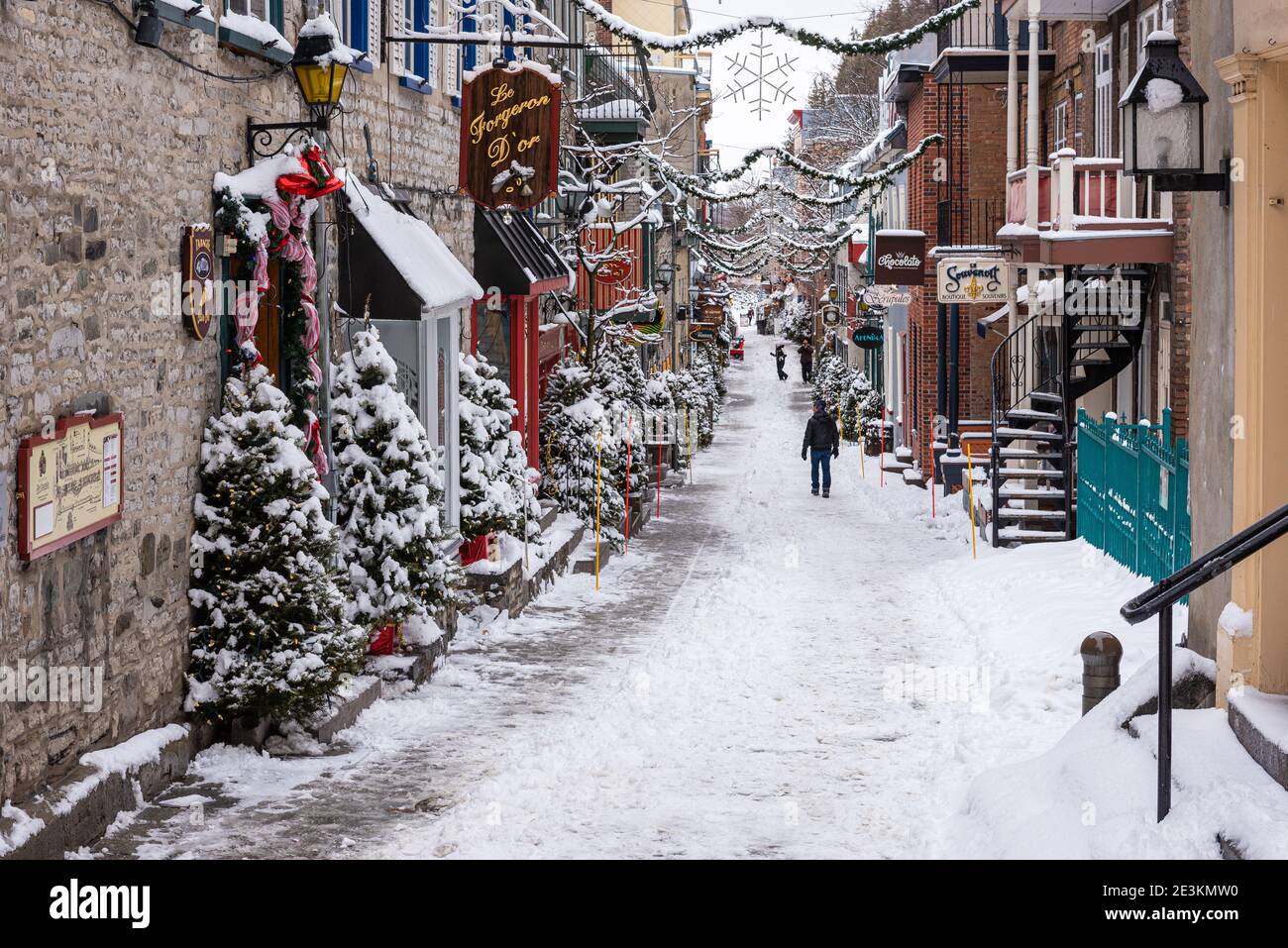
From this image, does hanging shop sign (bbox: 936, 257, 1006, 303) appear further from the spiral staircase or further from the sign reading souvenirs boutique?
the sign reading souvenirs boutique

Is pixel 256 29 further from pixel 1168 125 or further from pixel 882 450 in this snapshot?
pixel 882 450

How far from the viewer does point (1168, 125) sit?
8484 mm

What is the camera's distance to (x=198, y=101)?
9469 mm

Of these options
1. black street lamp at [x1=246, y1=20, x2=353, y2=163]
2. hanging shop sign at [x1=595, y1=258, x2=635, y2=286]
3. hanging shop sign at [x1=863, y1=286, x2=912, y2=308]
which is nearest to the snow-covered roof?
black street lamp at [x1=246, y1=20, x2=353, y2=163]

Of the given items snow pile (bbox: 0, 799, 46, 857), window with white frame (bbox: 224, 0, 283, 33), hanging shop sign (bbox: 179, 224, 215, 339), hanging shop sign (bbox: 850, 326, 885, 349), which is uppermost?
window with white frame (bbox: 224, 0, 283, 33)

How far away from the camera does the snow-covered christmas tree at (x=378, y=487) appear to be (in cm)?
1132

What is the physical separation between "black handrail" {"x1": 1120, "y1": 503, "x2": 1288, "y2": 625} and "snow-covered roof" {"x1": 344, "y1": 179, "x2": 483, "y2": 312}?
7.14m

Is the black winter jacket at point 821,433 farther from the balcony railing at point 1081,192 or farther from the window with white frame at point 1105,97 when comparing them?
the balcony railing at point 1081,192

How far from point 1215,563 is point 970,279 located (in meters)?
18.4

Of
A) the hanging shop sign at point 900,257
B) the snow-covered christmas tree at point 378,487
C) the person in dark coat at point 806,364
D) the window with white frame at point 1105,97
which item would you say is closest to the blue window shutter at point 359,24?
the snow-covered christmas tree at point 378,487

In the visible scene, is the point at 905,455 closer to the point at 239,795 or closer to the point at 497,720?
the point at 497,720

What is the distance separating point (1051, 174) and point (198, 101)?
1100 centimetres

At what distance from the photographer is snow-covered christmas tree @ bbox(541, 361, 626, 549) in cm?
1986

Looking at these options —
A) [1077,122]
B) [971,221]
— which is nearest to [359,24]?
[1077,122]
